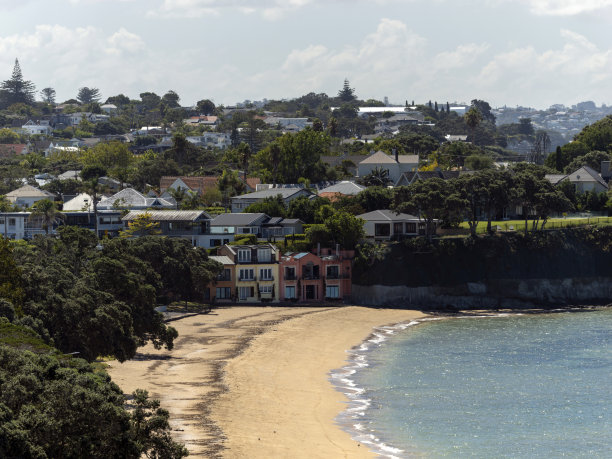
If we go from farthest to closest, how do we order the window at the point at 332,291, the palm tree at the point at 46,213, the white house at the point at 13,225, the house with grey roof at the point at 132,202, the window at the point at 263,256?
the house with grey roof at the point at 132,202 → the white house at the point at 13,225 → the palm tree at the point at 46,213 → the window at the point at 332,291 → the window at the point at 263,256

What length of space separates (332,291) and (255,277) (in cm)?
786

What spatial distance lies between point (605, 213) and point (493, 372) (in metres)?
62.0

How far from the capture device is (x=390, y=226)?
335 feet

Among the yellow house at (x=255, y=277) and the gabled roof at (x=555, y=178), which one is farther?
the gabled roof at (x=555, y=178)

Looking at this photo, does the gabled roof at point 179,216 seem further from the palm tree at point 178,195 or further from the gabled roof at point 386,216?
the palm tree at point 178,195

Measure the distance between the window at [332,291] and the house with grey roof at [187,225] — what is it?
54.7ft

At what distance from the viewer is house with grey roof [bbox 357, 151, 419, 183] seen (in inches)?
5477

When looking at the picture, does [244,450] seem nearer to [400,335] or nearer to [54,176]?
[400,335]

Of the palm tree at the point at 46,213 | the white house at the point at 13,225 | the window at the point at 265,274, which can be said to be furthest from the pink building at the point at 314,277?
the white house at the point at 13,225

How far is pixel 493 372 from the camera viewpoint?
64.6m

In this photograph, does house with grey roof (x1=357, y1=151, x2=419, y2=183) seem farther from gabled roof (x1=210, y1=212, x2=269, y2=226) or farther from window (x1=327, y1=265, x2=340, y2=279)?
window (x1=327, y1=265, x2=340, y2=279)

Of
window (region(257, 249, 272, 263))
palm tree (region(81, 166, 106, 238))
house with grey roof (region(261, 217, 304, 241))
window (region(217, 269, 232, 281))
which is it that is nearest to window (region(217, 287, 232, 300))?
window (region(217, 269, 232, 281))

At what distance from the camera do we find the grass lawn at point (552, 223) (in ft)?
348

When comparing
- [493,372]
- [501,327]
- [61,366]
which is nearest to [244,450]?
[61,366]
